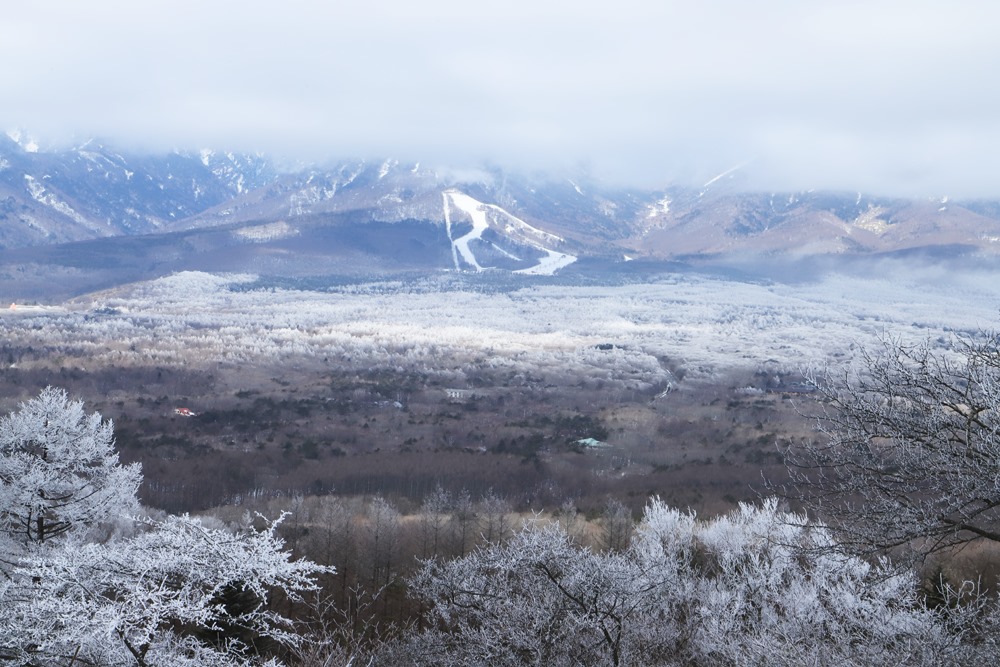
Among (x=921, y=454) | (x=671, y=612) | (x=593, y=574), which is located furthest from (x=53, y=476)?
(x=921, y=454)

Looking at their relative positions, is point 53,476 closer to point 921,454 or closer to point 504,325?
point 921,454

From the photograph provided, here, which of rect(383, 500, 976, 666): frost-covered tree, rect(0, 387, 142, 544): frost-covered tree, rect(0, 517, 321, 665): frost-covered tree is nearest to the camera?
rect(0, 517, 321, 665): frost-covered tree

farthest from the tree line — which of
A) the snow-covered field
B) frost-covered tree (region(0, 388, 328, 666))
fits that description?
the snow-covered field

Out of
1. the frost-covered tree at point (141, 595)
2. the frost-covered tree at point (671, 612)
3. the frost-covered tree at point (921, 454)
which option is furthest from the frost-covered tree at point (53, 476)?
the frost-covered tree at point (921, 454)

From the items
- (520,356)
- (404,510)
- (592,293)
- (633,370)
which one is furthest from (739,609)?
(592,293)

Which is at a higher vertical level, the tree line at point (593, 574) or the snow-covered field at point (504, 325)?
the tree line at point (593, 574)

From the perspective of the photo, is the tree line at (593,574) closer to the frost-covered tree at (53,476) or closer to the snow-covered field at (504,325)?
the frost-covered tree at (53,476)

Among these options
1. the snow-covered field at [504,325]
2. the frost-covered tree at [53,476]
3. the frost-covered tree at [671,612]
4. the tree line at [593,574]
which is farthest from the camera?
the snow-covered field at [504,325]

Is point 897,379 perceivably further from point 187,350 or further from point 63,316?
point 63,316

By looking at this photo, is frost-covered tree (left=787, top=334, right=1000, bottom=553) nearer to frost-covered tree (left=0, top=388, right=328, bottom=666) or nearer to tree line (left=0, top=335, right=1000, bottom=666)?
tree line (left=0, top=335, right=1000, bottom=666)
